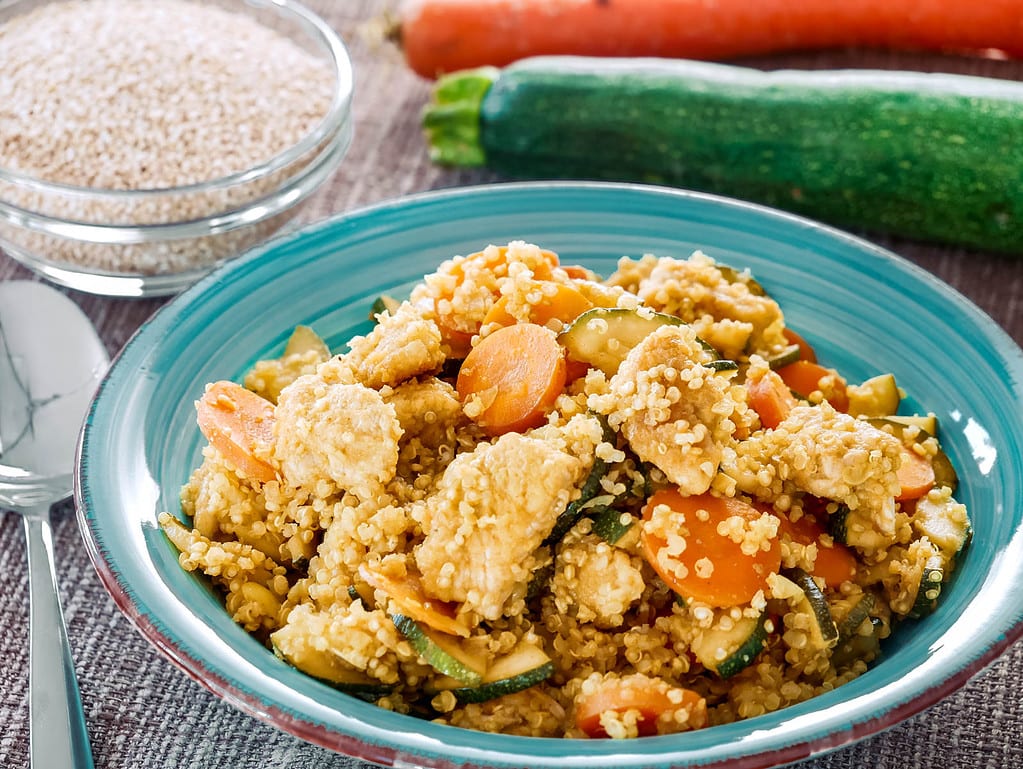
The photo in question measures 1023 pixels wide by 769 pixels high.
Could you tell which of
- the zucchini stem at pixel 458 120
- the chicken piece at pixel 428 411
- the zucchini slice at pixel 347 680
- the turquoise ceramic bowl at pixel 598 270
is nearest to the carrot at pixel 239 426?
the turquoise ceramic bowl at pixel 598 270

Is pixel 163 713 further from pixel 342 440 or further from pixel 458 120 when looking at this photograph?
pixel 458 120

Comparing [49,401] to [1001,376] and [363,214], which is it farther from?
[1001,376]

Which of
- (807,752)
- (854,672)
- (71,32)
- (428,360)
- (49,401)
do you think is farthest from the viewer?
(71,32)

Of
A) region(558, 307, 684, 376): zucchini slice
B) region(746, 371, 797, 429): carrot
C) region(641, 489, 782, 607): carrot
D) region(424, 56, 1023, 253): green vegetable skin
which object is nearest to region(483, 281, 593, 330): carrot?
region(558, 307, 684, 376): zucchini slice

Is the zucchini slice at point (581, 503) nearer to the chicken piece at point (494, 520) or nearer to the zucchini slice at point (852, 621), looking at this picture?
the chicken piece at point (494, 520)

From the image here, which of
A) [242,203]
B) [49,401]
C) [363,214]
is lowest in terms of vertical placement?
[49,401]

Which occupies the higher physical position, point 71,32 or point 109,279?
point 71,32

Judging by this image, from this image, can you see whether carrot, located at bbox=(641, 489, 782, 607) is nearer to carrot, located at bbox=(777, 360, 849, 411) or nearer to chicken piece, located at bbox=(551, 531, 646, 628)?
chicken piece, located at bbox=(551, 531, 646, 628)

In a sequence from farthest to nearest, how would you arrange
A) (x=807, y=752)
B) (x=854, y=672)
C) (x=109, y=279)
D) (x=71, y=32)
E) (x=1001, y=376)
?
(x=71, y=32) → (x=109, y=279) → (x=1001, y=376) → (x=854, y=672) → (x=807, y=752)

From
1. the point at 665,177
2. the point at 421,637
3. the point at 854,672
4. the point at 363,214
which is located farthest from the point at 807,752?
the point at 665,177

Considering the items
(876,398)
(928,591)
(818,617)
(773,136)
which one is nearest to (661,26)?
(773,136)
